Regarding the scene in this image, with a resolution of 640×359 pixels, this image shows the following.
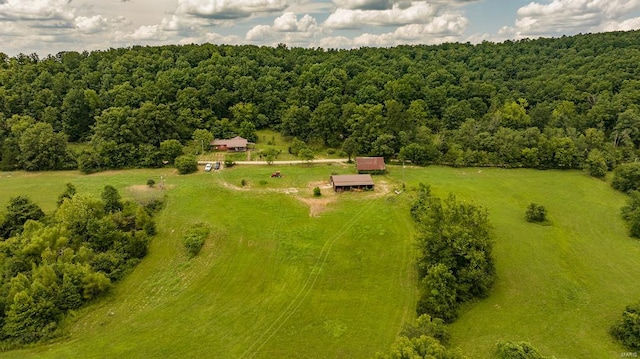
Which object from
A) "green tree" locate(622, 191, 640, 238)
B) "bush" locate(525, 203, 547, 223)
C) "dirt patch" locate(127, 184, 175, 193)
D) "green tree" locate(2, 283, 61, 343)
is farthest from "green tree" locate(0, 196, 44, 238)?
"green tree" locate(622, 191, 640, 238)

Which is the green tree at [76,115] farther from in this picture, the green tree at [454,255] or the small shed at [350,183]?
the green tree at [454,255]

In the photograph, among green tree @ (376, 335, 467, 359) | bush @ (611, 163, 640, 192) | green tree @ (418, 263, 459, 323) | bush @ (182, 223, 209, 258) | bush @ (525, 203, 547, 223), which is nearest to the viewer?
green tree @ (376, 335, 467, 359)

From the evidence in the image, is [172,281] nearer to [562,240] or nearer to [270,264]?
[270,264]

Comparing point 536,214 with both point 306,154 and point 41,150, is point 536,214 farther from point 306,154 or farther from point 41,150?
point 41,150

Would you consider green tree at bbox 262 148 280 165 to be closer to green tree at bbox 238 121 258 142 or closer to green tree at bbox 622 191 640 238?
green tree at bbox 238 121 258 142

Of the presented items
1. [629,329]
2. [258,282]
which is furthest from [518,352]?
[258,282]

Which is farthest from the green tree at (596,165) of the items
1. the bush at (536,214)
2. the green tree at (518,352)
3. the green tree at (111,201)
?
the green tree at (111,201)
